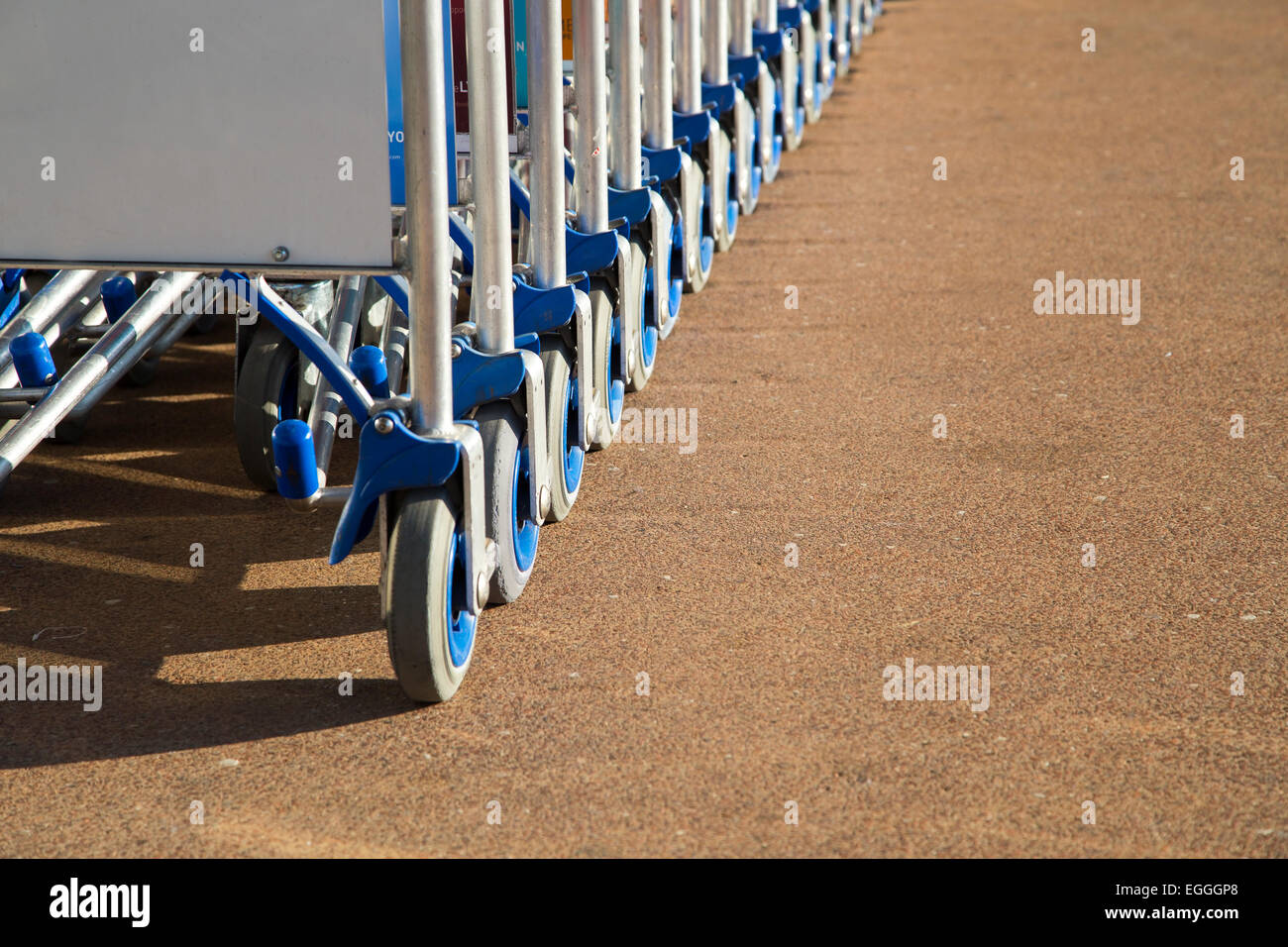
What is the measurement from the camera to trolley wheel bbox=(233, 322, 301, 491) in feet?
13.5

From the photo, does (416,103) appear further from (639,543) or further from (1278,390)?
(1278,390)

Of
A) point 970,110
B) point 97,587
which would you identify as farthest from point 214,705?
point 970,110

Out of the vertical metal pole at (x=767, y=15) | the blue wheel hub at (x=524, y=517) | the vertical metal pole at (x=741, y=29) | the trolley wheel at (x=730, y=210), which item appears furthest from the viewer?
the vertical metal pole at (x=767, y=15)

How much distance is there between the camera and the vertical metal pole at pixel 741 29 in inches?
280

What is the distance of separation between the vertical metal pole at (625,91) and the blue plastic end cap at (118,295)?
164 cm

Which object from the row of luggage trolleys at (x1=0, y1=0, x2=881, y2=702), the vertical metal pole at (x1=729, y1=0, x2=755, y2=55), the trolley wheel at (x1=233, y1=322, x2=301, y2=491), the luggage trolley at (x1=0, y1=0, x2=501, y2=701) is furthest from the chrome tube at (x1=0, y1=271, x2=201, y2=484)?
the vertical metal pole at (x1=729, y1=0, x2=755, y2=55)

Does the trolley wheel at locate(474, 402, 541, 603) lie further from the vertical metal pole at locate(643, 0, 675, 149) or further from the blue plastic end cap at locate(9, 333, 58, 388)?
the vertical metal pole at locate(643, 0, 675, 149)

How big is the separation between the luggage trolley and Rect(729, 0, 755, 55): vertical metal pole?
460 centimetres

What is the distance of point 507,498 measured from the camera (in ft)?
11.3

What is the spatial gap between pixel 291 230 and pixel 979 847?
5.90ft

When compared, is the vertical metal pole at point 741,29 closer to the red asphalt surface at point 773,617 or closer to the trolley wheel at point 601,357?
the red asphalt surface at point 773,617

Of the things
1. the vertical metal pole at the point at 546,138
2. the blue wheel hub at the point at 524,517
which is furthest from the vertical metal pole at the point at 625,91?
the blue wheel hub at the point at 524,517

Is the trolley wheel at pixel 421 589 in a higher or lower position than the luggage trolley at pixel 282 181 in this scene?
lower

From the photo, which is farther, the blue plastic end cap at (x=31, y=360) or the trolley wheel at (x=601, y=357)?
the trolley wheel at (x=601, y=357)
